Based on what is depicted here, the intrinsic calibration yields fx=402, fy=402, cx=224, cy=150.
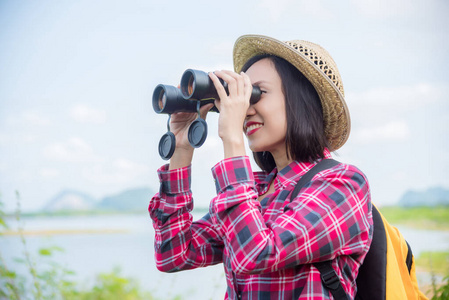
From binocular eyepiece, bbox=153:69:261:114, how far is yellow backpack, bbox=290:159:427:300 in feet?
1.12

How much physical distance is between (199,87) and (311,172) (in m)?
0.38

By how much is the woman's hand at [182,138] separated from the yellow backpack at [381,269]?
0.41 meters

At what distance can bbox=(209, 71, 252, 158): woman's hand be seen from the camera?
102 cm

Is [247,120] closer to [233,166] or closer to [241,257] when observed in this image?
[233,166]

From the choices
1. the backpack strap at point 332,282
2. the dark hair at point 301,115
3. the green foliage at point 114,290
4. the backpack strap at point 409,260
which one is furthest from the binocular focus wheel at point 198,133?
the green foliage at point 114,290

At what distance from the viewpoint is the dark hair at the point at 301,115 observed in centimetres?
114

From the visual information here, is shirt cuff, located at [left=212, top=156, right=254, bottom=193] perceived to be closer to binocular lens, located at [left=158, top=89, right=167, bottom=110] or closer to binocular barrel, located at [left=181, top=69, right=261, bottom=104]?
binocular barrel, located at [left=181, top=69, right=261, bottom=104]

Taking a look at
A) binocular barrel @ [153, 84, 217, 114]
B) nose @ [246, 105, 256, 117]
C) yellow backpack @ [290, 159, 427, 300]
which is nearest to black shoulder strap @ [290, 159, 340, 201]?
yellow backpack @ [290, 159, 427, 300]

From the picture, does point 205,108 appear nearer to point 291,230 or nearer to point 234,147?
point 234,147

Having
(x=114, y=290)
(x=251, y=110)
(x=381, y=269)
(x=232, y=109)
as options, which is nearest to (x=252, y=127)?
(x=251, y=110)

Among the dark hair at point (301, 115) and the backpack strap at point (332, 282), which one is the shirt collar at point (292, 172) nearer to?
the dark hair at point (301, 115)

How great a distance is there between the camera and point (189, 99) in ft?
3.74

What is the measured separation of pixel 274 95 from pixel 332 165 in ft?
0.86

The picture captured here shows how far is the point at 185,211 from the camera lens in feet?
4.21
